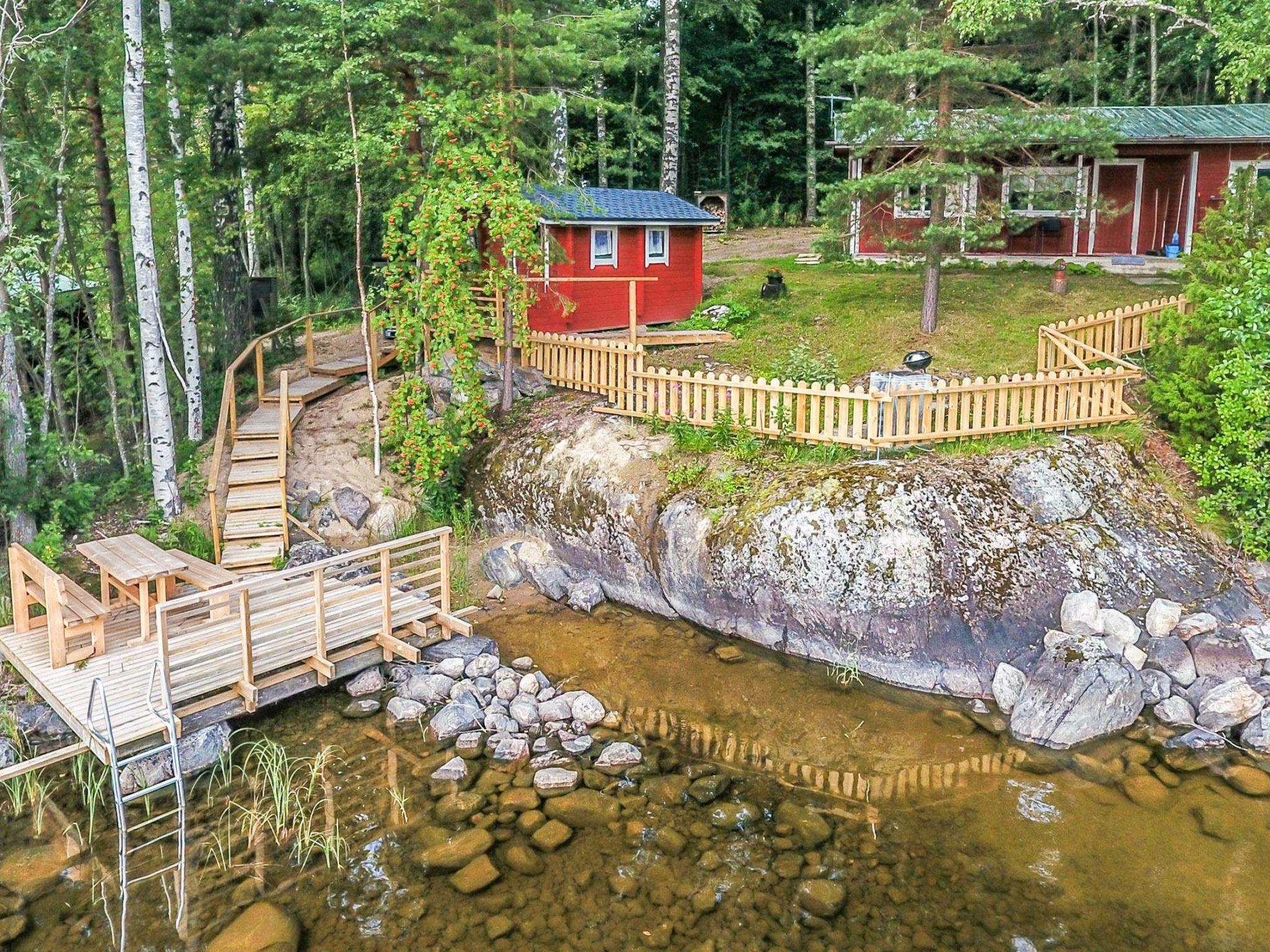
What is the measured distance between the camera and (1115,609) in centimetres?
1051

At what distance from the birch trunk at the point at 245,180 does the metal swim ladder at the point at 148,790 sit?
429 inches

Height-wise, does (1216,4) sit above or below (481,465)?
above

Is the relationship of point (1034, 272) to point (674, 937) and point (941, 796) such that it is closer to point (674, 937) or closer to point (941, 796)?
point (941, 796)

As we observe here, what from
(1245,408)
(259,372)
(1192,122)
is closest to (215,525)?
(259,372)

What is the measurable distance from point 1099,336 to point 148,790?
14.1m

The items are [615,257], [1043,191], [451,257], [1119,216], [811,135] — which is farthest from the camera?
[811,135]

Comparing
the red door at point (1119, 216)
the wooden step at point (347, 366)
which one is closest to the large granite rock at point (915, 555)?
the wooden step at point (347, 366)

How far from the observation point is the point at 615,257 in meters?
18.4

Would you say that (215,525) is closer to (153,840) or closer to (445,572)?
(445,572)

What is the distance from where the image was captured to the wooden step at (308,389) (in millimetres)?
16094

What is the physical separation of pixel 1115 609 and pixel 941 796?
Answer: 140 inches

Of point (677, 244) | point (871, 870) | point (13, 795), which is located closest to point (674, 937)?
point (871, 870)

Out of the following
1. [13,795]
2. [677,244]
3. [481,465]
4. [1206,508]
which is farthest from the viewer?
[677,244]

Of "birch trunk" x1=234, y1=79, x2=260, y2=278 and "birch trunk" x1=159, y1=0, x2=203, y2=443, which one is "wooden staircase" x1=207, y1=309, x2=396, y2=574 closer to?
"birch trunk" x1=159, y1=0, x2=203, y2=443
